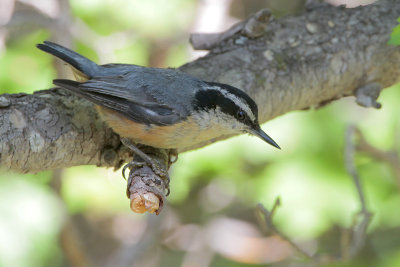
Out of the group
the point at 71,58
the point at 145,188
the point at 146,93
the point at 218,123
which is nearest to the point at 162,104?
the point at 146,93

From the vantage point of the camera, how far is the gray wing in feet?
9.18

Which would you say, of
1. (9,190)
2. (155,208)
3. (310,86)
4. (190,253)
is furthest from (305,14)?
(190,253)

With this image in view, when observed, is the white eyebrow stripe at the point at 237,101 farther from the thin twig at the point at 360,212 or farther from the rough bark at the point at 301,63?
the thin twig at the point at 360,212

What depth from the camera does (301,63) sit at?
3201 millimetres

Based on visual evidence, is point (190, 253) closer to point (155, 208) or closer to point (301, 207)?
point (301, 207)

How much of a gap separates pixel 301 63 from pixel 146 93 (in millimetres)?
999

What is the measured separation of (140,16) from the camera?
4.47m

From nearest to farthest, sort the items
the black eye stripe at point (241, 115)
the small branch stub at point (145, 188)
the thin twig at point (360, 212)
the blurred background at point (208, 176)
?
1. the small branch stub at point (145, 188)
2. the black eye stripe at point (241, 115)
3. the thin twig at point (360, 212)
4. the blurred background at point (208, 176)

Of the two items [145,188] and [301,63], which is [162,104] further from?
[301,63]

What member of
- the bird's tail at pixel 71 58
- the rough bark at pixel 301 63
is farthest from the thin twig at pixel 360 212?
the bird's tail at pixel 71 58

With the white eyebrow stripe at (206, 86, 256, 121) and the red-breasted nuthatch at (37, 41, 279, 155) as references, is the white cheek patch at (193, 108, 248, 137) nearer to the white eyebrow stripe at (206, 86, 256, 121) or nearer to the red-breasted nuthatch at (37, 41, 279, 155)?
the red-breasted nuthatch at (37, 41, 279, 155)

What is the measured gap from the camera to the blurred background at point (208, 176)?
372 cm

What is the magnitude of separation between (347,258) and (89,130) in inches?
68.4

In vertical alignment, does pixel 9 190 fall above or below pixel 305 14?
below
